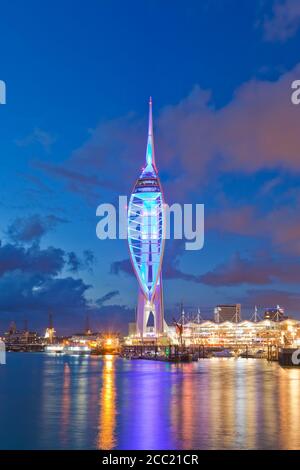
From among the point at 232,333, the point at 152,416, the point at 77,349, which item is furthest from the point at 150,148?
the point at 77,349

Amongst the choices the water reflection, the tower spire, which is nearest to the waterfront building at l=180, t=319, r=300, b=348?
the tower spire

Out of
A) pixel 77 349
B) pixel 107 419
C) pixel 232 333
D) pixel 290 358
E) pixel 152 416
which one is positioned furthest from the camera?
pixel 77 349

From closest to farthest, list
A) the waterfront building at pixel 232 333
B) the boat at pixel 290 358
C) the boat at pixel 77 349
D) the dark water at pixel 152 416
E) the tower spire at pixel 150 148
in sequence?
1. the dark water at pixel 152 416
2. the boat at pixel 290 358
3. the tower spire at pixel 150 148
4. the waterfront building at pixel 232 333
5. the boat at pixel 77 349

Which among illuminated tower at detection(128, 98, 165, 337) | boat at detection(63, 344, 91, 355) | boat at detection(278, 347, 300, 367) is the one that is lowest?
boat at detection(63, 344, 91, 355)

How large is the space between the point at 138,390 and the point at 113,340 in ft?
405

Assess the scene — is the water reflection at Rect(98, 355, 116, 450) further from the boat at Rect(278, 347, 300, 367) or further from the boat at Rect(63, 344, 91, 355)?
the boat at Rect(63, 344, 91, 355)

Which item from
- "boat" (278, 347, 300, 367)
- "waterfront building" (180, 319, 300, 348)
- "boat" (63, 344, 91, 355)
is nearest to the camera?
"boat" (278, 347, 300, 367)

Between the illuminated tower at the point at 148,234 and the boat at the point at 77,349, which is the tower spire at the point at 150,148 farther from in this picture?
the boat at the point at 77,349

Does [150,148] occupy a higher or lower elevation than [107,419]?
higher

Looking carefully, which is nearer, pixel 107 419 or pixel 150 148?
pixel 107 419

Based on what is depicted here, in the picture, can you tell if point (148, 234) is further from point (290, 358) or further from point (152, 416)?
point (152, 416)

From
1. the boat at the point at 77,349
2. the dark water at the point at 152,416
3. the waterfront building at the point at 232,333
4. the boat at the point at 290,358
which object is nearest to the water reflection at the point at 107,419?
the dark water at the point at 152,416

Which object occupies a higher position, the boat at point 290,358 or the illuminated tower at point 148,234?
the illuminated tower at point 148,234
